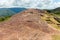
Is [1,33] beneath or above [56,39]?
above

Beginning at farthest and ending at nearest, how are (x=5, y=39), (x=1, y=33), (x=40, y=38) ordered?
(x=40, y=38) → (x=1, y=33) → (x=5, y=39)

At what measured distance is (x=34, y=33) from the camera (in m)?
29.9

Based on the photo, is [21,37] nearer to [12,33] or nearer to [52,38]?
[12,33]

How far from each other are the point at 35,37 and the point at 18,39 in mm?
4215

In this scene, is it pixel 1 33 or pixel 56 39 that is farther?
pixel 56 39

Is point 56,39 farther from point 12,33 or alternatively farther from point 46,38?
point 12,33

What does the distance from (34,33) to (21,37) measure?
168 inches

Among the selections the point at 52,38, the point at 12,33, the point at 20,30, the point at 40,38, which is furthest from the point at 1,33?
the point at 52,38

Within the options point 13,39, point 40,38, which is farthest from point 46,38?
point 13,39

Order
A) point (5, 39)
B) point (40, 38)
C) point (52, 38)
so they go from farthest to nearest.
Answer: point (52, 38) < point (40, 38) < point (5, 39)

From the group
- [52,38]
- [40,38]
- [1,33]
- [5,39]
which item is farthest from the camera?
[52,38]

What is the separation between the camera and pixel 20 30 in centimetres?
2916

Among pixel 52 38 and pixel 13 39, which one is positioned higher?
pixel 13 39

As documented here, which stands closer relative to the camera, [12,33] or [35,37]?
[12,33]
